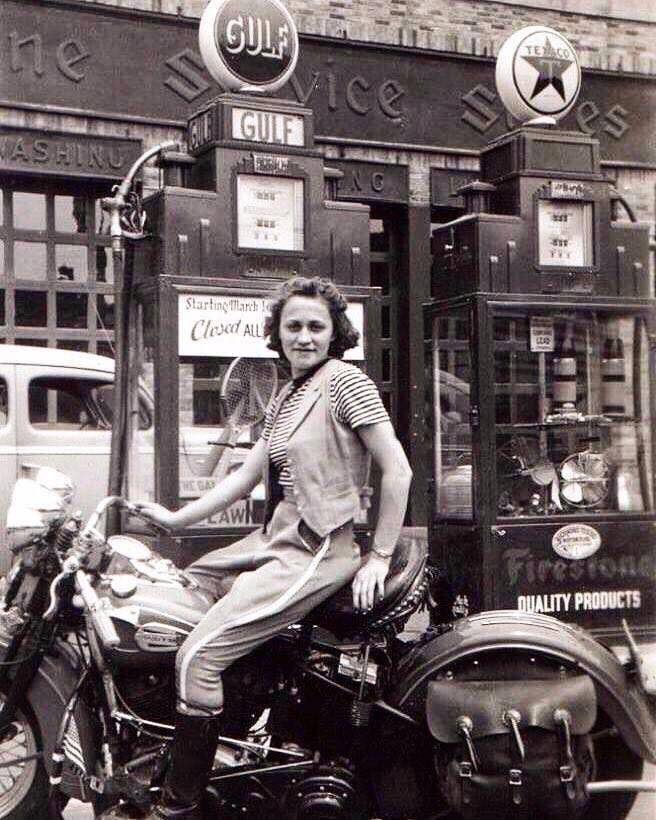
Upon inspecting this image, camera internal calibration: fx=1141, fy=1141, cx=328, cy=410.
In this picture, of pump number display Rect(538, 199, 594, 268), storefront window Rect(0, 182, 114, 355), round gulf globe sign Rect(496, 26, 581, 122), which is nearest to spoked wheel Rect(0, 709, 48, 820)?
pump number display Rect(538, 199, 594, 268)

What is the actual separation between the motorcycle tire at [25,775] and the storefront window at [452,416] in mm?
2868

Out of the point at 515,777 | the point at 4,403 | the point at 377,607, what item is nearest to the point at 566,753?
the point at 515,777

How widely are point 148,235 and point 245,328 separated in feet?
2.13

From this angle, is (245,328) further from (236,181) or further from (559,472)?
(559,472)

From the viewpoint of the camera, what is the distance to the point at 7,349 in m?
8.76

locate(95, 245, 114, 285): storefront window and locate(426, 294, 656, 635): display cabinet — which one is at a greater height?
locate(95, 245, 114, 285): storefront window

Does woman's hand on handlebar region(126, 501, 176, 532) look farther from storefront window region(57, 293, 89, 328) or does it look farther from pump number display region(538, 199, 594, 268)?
storefront window region(57, 293, 89, 328)

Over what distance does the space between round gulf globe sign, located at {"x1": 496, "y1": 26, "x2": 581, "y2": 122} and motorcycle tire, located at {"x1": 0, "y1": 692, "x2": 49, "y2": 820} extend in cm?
419

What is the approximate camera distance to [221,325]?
555cm

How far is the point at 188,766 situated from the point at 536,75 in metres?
4.37

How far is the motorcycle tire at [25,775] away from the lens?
3818 mm

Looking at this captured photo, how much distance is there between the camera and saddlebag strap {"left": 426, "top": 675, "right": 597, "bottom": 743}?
138 inches

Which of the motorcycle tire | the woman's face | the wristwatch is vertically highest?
the woman's face

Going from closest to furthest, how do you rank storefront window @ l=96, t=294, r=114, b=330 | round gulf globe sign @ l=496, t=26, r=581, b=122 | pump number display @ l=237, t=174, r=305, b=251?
pump number display @ l=237, t=174, r=305, b=251, round gulf globe sign @ l=496, t=26, r=581, b=122, storefront window @ l=96, t=294, r=114, b=330
